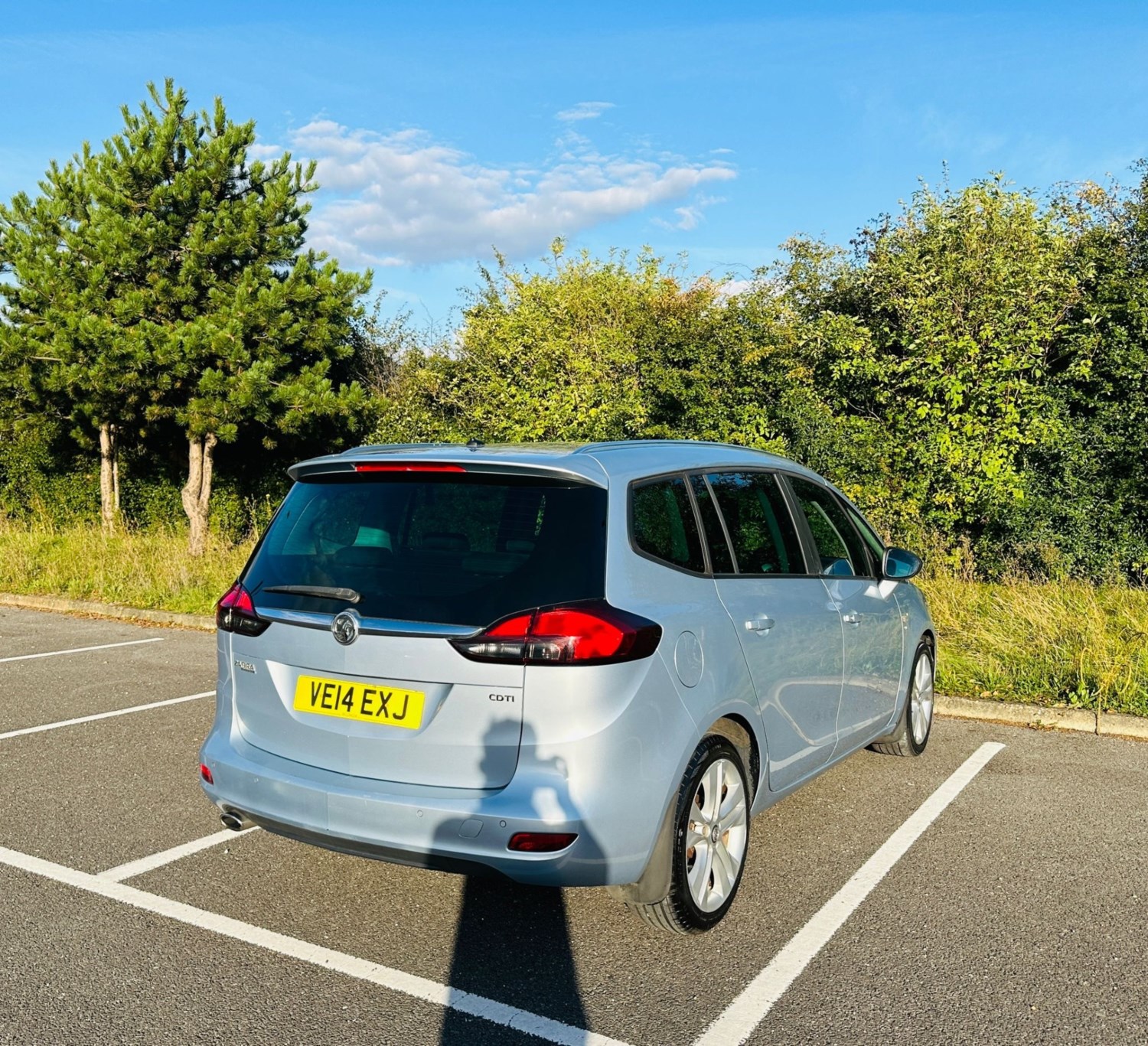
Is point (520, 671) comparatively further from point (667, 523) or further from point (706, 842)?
point (706, 842)

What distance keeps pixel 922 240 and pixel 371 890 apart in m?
11.6

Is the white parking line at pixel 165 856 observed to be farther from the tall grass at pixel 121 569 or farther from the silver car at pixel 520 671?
the tall grass at pixel 121 569

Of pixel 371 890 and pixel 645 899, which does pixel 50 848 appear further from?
pixel 645 899

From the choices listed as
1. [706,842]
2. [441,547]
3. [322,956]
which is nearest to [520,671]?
[441,547]

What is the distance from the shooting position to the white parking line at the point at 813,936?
3.25 m

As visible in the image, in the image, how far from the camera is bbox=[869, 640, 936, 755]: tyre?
19.7 ft

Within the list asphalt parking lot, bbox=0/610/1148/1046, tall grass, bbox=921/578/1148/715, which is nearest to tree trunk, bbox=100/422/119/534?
asphalt parking lot, bbox=0/610/1148/1046

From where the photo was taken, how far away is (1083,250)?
1321cm

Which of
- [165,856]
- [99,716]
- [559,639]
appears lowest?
[99,716]

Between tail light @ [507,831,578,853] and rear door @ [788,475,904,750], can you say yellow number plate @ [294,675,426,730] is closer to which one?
tail light @ [507,831,578,853]

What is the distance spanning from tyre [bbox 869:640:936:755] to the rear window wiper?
340 centimetres

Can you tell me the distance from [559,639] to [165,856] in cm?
241

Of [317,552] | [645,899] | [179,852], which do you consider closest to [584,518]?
[317,552]

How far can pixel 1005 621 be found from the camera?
29.7 feet
